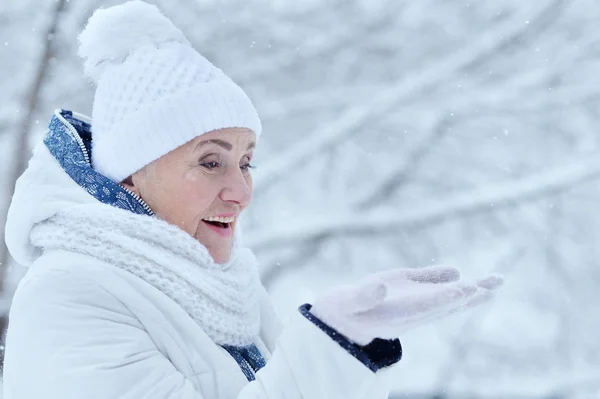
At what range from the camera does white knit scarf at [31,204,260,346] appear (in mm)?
1408

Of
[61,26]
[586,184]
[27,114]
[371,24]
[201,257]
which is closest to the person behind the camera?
[201,257]

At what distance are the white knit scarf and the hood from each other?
3cm

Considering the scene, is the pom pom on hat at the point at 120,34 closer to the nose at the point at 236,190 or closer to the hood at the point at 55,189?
the hood at the point at 55,189

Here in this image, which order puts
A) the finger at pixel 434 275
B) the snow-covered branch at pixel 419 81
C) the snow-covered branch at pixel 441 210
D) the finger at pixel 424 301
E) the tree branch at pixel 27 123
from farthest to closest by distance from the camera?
the snow-covered branch at pixel 419 81
the snow-covered branch at pixel 441 210
the tree branch at pixel 27 123
the finger at pixel 434 275
the finger at pixel 424 301

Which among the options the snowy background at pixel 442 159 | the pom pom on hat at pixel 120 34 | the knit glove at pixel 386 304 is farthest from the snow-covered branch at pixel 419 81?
the knit glove at pixel 386 304

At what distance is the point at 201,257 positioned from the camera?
5.09 ft

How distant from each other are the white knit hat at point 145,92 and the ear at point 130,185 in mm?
18

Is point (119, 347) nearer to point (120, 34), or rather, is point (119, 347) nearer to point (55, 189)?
point (55, 189)

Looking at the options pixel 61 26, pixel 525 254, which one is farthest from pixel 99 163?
pixel 525 254

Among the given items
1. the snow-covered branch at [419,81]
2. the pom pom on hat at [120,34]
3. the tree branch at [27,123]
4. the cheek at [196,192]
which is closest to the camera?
the cheek at [196,192]

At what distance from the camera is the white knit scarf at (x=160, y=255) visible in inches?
55.4

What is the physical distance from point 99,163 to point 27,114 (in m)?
2.88

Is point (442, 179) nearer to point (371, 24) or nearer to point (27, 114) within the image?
point (371, 24)

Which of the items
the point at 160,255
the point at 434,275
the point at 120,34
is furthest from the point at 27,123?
the point at 434,275
